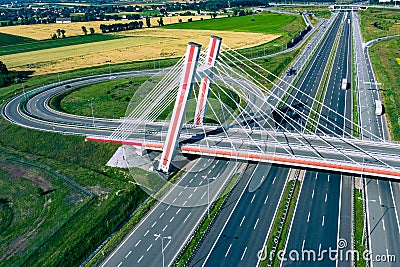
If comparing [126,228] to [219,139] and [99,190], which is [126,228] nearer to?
[99,190]

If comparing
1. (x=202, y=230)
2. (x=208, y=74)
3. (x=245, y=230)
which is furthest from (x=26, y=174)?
(x=245, y=230)

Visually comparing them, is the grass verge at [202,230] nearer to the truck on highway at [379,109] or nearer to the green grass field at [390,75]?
the green grass field at [390,75]

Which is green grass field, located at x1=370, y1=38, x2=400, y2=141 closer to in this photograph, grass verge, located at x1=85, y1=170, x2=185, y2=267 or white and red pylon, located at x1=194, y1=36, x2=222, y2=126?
white and red pylon, located at x1=194, y1=36, x2=222, y2=126

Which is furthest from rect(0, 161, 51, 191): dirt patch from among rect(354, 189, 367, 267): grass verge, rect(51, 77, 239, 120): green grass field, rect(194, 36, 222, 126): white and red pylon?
rect(354, 189, 367, 267): grass verge

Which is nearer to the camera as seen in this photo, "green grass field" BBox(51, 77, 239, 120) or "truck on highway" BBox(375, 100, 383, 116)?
"truck on highway" BBox(375, 100, 383, 116)

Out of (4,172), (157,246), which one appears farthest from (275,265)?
(4,172)

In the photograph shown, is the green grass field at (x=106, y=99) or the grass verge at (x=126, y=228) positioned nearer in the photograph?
the grass verge at (x=126, y=228)

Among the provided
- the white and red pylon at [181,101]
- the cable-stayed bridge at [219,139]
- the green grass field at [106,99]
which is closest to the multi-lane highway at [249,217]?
the cable-stayed bridge at [219,139]
